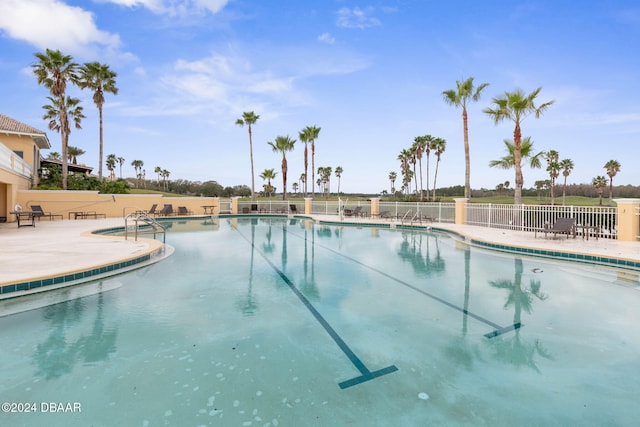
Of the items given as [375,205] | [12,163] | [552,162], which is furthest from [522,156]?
[552,162]

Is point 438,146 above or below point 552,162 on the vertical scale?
above

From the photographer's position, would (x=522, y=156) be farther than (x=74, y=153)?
No

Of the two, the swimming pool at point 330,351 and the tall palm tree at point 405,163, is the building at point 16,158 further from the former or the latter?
the tall palm tree at point 405,163

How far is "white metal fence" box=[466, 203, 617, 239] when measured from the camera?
992 cm

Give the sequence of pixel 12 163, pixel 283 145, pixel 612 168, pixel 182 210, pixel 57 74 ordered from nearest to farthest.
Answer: pixel 12 163 < pixel 57 74 < pixel 182 210 < pixel 283 145 < pixel 612 168

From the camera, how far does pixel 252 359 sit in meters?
2.97

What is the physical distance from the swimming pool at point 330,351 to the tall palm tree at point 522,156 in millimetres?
12533

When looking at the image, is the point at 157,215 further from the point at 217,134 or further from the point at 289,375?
the point at 289,375

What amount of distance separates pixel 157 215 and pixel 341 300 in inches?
772

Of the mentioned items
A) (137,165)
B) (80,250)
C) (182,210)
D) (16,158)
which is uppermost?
(137,165)

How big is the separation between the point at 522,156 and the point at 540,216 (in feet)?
22.8

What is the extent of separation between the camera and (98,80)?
909 inches

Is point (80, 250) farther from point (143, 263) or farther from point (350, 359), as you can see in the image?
point (350, 359)

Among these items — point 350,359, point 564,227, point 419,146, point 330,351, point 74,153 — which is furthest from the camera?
point 74,153
